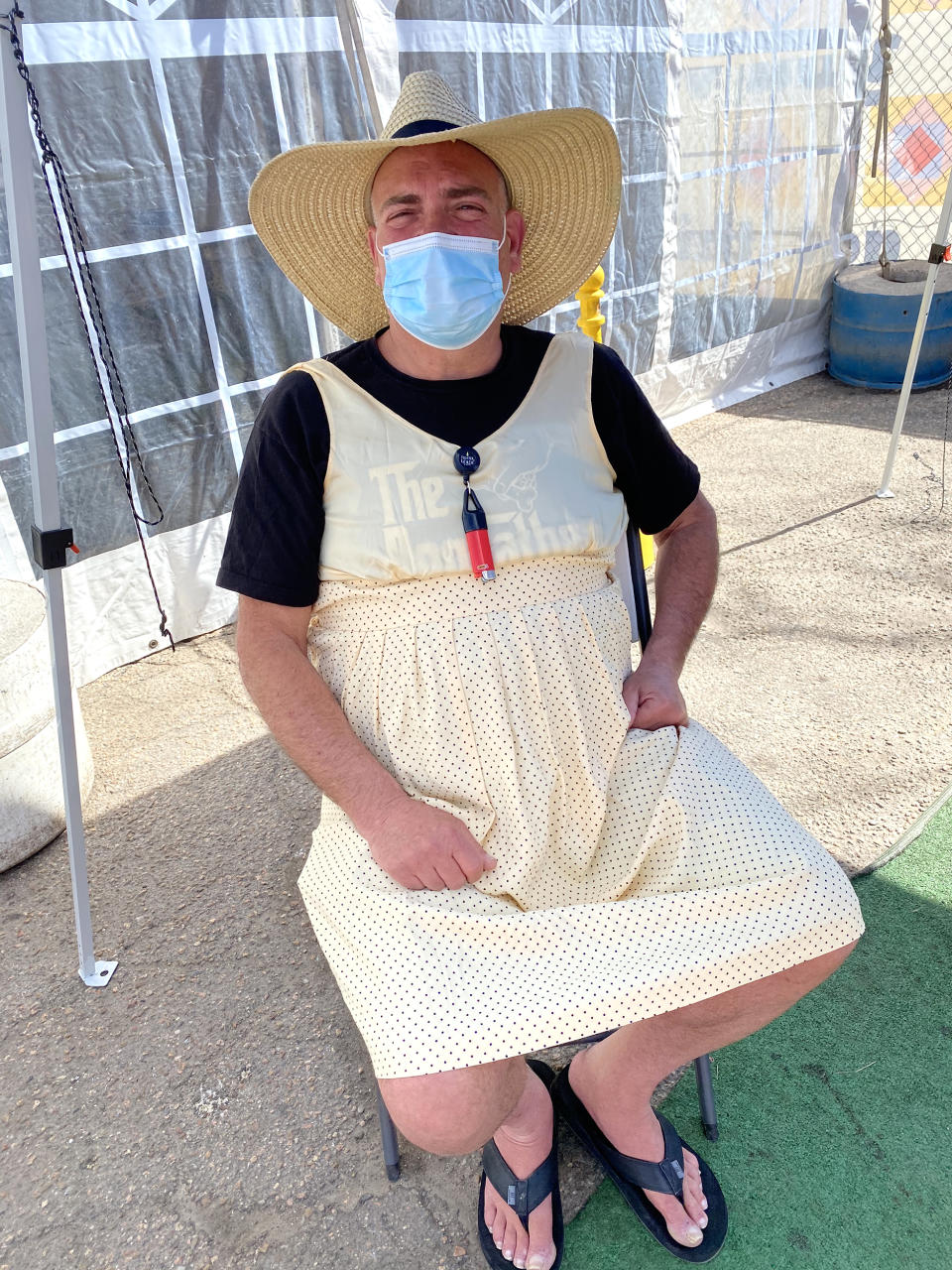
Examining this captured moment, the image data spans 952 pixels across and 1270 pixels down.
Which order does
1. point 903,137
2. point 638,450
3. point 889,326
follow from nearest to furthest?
point 638,450, point 889,326, point 903,137

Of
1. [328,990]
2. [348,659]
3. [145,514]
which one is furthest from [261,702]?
[145,514]

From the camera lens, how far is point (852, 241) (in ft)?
24.2

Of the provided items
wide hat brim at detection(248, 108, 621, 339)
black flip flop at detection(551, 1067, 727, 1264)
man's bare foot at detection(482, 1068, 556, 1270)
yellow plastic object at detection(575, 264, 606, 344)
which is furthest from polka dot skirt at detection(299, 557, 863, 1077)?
yellow plastic object at detection(575, 264, 606, 344)

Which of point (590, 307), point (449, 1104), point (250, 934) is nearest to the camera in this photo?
point (449, 1104)

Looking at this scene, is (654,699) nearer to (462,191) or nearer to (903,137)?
(462,191)

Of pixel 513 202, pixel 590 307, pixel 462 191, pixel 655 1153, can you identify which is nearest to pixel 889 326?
pixel 590 307

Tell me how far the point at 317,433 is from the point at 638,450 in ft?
2.06

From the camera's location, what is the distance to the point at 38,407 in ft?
6.00

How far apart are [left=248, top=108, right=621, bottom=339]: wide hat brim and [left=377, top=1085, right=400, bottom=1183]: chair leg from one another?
155 centimetres

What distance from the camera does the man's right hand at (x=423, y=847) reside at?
1518mm

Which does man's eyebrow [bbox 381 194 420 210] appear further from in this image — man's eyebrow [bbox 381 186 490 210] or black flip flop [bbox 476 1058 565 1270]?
black flip flop [bbox 476 1058 565 1270]

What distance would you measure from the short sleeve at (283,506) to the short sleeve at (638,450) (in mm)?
526

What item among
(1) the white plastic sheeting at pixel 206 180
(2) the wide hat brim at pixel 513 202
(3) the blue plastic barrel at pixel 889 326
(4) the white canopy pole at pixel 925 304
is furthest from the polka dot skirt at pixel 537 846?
(3) the blue plastic barrel at pixel 889 326

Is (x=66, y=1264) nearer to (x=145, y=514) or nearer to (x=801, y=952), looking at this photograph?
(x=801, y=952)
